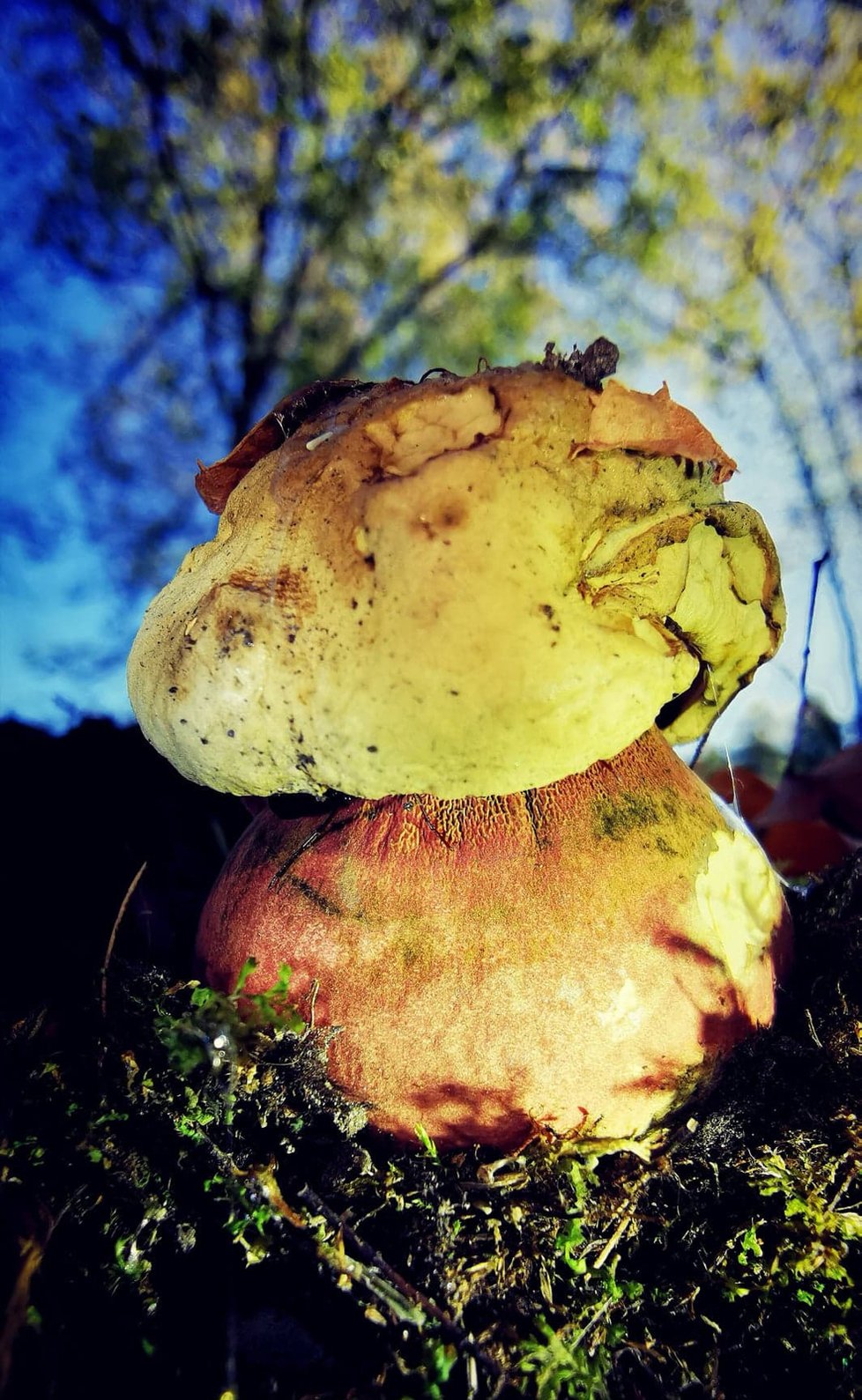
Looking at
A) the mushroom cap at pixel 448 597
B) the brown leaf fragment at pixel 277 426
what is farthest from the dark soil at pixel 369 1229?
the brown leaf fragment at pixel 277 426

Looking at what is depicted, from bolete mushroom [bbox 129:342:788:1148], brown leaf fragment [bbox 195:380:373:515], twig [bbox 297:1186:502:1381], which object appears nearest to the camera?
twig [bbox 297:1186:502:1381]

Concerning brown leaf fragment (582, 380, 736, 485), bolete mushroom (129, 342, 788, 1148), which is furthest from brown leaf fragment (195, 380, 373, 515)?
brown leaf fragment (582, 380, 736, 485)

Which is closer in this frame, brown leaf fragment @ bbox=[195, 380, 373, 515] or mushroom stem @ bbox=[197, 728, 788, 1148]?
mushroom stem @ bbox=[197, 728, 788, 1148]

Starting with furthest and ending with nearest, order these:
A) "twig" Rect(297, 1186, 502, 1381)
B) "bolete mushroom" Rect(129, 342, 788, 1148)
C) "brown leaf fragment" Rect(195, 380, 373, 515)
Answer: "brown leaf fragment" Rect(195, 380, 373, 515) → "bolete mushroom" Rect(129, 342, 788, 1148) → "twig" Rect(297, 1186, 502, 1381)

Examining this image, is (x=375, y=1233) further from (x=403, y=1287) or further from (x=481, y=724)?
(x=481, y=724)

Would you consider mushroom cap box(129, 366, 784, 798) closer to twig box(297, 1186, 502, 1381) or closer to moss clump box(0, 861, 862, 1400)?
moss clump box(0, 861, 862, 1400)

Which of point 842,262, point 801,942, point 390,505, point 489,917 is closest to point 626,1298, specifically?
point 489,917

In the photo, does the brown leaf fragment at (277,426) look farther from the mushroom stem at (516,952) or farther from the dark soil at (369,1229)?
the dark soil at (369,1229)
